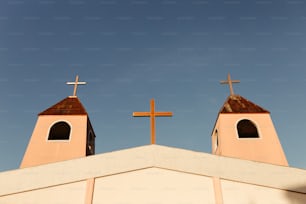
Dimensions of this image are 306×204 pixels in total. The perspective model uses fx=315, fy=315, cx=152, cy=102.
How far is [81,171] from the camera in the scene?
9320 millimetres

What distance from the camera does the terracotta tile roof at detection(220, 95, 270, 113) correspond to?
1416 centimetres

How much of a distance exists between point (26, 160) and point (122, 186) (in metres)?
5.65

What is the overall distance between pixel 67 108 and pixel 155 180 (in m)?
7.07

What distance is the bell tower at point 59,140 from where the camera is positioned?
12867mm

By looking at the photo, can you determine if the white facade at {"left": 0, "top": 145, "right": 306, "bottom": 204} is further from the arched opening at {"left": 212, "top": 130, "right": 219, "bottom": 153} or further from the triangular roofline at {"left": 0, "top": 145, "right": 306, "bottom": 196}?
the arched opening at {"left": 212, "top": 130, "right": 219, "bottom": 153}

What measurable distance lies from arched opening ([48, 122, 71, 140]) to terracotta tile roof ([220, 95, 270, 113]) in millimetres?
A: 7366

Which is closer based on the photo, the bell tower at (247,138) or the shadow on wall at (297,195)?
the shadow on wall at (297,195)

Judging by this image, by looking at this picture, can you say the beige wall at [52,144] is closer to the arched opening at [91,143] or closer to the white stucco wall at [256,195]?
the arched opening at [91,143]

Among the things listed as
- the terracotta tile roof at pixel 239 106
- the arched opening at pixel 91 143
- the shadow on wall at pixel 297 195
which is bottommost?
the shadow on wall at pixel 297 195

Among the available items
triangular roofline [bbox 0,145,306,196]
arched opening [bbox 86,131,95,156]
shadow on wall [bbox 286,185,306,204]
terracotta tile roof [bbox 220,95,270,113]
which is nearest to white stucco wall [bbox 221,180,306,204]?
shadow on wall [bbox 286,185,306,204]

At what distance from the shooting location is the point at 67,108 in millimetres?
14594

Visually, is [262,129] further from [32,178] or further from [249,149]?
[32,178]

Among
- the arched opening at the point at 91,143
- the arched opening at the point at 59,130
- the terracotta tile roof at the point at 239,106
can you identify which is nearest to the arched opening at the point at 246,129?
the terracotta tile roof at the point at 239,106

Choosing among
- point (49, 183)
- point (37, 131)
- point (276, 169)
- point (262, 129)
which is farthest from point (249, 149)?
point (37, 131)
